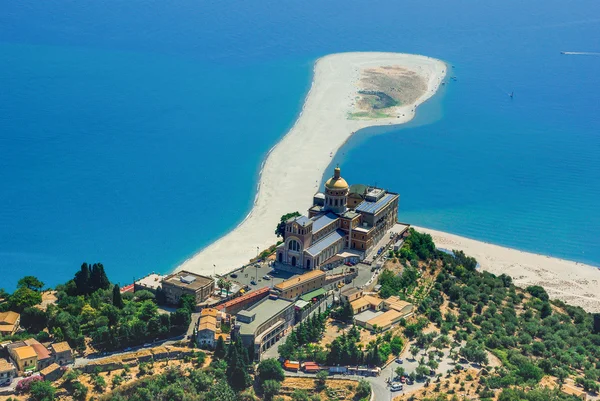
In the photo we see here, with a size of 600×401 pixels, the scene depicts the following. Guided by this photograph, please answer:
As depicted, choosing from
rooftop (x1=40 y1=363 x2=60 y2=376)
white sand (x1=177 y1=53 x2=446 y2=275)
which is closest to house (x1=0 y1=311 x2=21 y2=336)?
rooftop (x1=40 y1=363 x2=60 y2=376)

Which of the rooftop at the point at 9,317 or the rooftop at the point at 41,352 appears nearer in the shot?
the rooftop at the point at 41,352

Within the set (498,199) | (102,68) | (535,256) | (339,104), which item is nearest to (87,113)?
(102,68)

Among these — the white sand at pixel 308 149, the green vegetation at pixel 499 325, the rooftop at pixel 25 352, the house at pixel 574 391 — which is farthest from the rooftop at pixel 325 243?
the rooftop at pixel 25 352

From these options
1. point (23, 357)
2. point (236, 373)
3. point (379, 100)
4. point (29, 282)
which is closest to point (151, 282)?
point (29, 282)

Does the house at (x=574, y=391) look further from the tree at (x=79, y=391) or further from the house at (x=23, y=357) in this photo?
the house at (x=23, y=357)

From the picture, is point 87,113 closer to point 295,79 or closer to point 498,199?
point 295,79

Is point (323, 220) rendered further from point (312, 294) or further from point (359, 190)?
point (312, 294)
